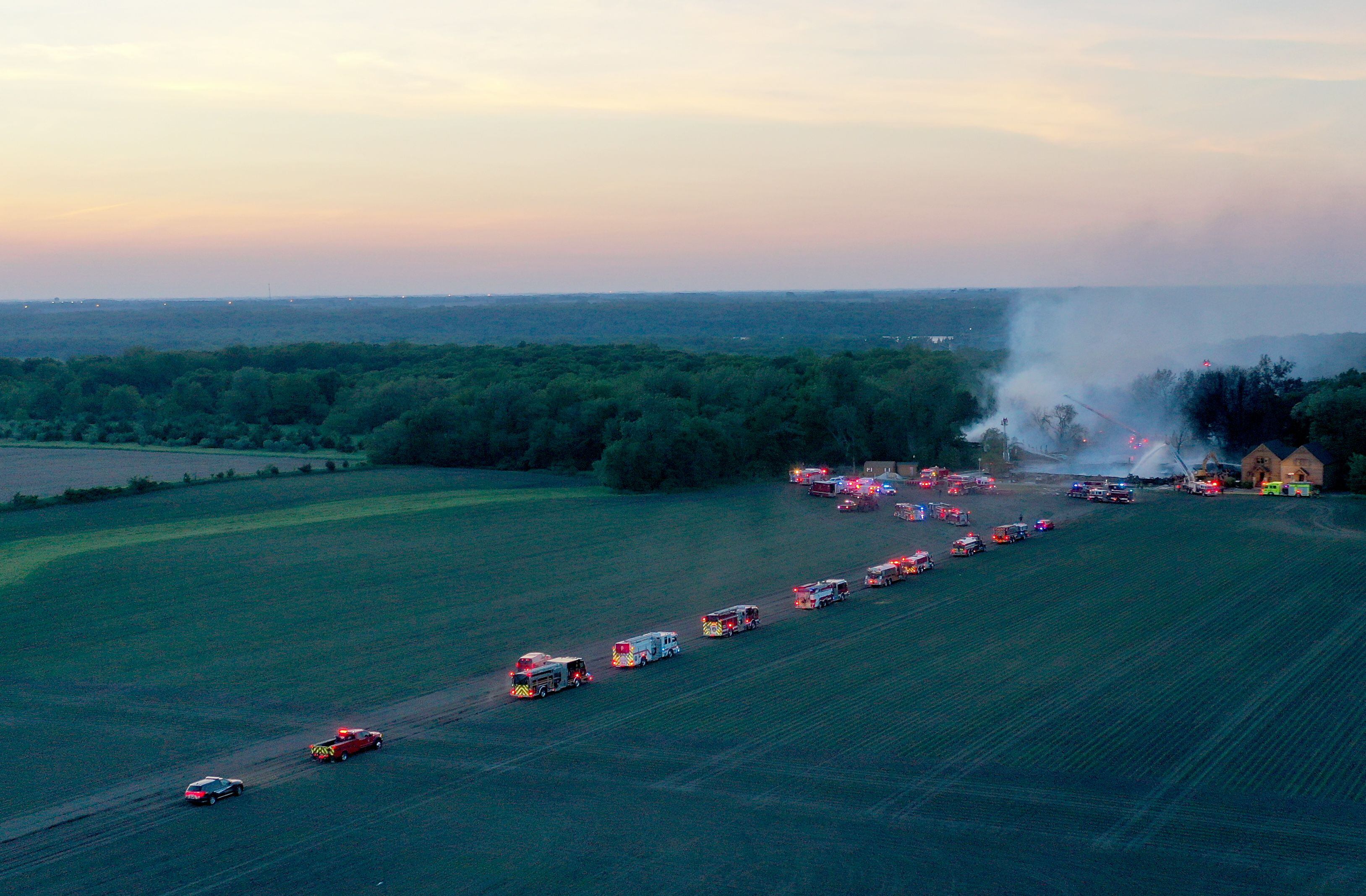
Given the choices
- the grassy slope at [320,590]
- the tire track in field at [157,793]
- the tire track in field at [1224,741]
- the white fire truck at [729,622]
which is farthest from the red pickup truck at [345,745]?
the tire track in field at [1224,741]

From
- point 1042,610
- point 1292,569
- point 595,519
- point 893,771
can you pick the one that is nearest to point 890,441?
point 595,519

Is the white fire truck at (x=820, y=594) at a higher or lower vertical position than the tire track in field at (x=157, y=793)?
higher

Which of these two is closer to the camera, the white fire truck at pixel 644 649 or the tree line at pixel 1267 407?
the white fire truck at pixel 644 649

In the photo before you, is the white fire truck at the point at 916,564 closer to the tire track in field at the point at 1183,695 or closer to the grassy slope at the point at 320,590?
the grassy slope at the point at 320,590

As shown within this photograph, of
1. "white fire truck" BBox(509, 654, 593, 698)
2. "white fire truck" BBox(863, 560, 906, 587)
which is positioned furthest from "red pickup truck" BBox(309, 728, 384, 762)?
"white fire truck" BBox(863, 560, 906, 587)

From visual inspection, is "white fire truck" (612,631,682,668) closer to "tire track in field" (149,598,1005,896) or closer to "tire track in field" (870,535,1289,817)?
"tire track in field" (149,598,1005,896)

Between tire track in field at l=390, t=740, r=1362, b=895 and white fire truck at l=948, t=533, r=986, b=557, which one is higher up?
white fire truck at l=948, t=533, r=986, b=557
